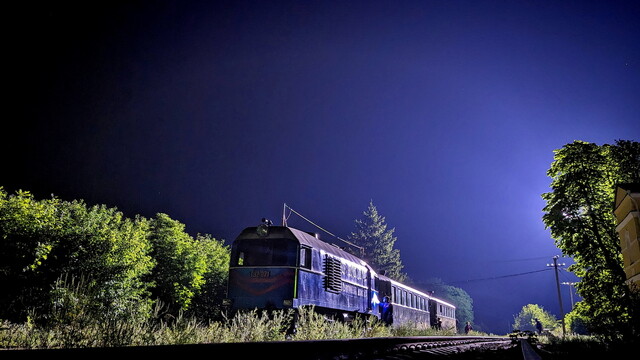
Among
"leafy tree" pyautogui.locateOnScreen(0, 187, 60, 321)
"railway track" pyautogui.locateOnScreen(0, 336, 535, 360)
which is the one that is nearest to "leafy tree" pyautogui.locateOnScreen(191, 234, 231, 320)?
"leafy tree" pyautogui.locateOnScreen(0, 187, 60, 321)

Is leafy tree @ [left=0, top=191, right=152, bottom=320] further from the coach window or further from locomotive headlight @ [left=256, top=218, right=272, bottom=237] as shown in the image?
the coach window

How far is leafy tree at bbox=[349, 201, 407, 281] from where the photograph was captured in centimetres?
6488

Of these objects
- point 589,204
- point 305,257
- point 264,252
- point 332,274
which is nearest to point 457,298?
point 589,204

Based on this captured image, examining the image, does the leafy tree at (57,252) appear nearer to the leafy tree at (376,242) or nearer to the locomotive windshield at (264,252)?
the locomotive windshield at (264,252)

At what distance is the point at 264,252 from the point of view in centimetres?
1285

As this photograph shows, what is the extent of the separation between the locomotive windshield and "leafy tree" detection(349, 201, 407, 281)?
175ft

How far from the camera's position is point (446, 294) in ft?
317

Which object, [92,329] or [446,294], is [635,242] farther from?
[446,294]

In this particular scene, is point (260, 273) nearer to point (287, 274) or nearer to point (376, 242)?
point (287, 274)

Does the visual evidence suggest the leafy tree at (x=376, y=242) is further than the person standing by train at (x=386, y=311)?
Yes

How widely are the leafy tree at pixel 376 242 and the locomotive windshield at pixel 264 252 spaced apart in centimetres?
5342

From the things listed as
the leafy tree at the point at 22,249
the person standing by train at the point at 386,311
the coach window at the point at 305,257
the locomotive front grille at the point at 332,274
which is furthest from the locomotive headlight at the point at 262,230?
the person standing by train at the point at 386,311

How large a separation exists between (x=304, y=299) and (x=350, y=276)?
4092mm

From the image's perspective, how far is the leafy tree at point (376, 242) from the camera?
64.9 metres
